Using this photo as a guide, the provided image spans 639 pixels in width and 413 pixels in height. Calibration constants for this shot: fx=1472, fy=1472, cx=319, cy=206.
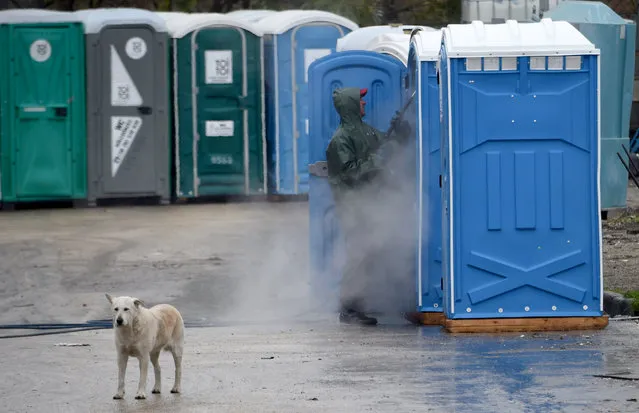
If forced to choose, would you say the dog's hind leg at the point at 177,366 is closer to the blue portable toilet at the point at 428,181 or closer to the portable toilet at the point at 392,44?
the blue portable toilet at the point at 428,181

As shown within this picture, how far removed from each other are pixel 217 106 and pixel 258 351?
9.97 m

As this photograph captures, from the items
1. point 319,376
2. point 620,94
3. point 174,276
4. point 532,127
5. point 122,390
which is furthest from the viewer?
point 620,94

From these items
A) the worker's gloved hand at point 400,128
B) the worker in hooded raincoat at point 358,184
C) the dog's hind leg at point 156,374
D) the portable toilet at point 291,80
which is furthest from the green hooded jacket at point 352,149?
the portable toilet at point 291,80

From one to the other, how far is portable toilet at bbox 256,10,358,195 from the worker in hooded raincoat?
8100 mm

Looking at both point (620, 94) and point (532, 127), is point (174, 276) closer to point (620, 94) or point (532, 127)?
point (532, 127)

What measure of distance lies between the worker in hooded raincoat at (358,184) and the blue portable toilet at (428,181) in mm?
458

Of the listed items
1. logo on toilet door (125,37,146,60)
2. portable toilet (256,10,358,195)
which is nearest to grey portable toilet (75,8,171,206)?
logo on toilet door (125,37,146,60)

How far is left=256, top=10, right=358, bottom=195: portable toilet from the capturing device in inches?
725

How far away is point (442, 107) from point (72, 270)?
530 centimetres

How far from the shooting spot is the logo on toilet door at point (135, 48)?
18141 millimetres

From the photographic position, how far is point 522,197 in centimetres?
912

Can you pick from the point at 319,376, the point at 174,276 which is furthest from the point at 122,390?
the point at 174,276

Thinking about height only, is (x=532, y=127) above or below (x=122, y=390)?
above

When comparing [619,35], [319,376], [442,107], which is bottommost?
[319,376]
